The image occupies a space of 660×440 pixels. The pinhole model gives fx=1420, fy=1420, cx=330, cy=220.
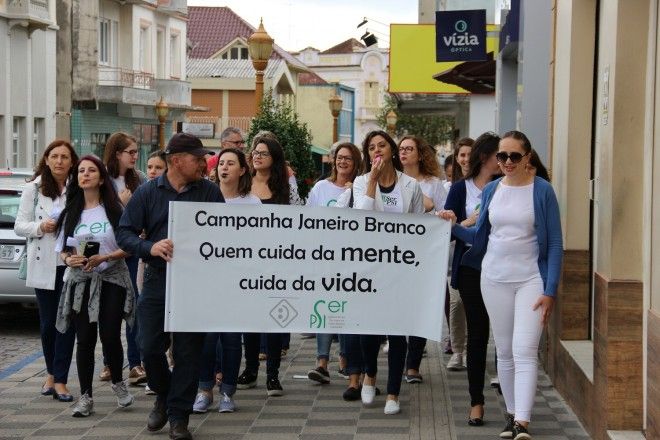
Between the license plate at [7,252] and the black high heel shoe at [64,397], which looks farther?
the license plate at [7,252]

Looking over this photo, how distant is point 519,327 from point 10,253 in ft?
24.8

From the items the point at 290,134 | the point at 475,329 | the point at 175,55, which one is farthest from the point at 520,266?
the point at 175,55

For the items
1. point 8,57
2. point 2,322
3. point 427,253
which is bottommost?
point 2,322

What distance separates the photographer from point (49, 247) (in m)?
9.95

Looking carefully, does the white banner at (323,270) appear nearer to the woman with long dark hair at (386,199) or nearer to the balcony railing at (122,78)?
the woman with long dark hair at (386,199)

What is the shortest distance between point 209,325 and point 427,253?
1446 mm

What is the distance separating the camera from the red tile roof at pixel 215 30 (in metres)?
82.6

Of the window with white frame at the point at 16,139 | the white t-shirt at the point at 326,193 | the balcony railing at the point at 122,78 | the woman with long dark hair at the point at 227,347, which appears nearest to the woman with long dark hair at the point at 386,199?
the woman with long dark hair at the point at 227,347

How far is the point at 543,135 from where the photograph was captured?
44.2 feet

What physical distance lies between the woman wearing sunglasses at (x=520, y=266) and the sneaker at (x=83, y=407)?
272cm

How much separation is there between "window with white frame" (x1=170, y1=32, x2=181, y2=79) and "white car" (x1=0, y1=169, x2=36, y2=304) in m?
42.4

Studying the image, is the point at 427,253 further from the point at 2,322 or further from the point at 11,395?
the point at 2,322

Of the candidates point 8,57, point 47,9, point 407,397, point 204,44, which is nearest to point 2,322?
point 407,397

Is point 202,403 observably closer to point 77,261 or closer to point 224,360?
point 224,360
